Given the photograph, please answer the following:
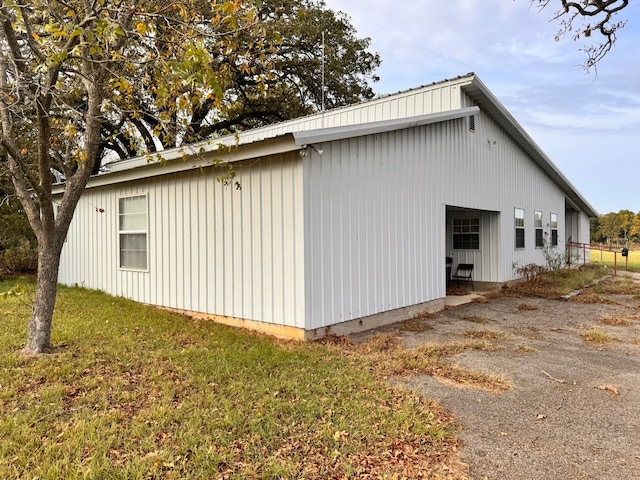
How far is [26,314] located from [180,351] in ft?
12.2

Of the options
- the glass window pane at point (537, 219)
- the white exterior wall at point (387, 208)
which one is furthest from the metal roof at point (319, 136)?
the glass window pane at point (537, 219)

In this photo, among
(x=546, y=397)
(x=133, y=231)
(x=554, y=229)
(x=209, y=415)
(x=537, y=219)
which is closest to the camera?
(x=209, y=415)

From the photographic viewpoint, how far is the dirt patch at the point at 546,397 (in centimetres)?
262

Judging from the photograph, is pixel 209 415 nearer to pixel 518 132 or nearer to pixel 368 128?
pixel 368 128

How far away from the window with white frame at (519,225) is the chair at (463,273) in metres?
1.73

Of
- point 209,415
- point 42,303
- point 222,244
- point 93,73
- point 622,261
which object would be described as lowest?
point 622,261

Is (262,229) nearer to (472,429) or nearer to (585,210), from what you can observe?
(472,429)

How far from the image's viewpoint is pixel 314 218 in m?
5.35

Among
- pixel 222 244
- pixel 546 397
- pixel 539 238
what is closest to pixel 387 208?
pixel 222 244

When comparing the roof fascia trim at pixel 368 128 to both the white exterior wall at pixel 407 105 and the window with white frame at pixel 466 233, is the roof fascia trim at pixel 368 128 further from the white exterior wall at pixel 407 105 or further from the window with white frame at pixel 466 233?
the window with white frame at pixel 466 233

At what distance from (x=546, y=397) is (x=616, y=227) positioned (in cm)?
5938

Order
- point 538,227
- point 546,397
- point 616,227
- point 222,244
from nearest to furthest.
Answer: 1. point 546,397
2. point 222,244
3. point 538,227
4. point 616,227

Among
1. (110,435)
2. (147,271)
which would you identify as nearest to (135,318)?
(147,271)

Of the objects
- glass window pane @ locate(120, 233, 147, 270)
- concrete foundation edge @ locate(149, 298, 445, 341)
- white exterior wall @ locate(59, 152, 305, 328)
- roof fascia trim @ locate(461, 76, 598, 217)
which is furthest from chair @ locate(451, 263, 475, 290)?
glass window pane @ locate(120, 233, 147, 270)
